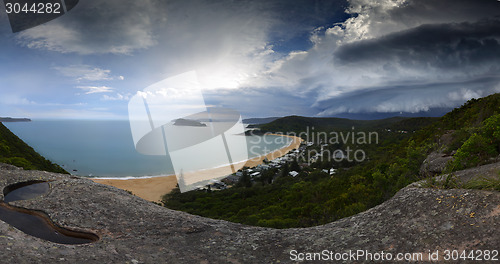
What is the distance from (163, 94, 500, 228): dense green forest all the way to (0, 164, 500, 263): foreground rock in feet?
10.7

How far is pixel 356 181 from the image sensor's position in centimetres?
2248

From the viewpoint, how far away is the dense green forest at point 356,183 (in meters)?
8.13

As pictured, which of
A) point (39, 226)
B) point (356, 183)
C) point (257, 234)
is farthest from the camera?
point (356, 183)

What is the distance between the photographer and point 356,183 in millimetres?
21609

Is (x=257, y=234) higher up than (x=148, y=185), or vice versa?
(x=257, y=234)

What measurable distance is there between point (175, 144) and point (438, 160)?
1032 inches

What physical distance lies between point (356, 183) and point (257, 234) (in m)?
18.5

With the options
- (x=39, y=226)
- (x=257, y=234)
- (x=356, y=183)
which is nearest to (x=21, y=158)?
(x=39, y=226)

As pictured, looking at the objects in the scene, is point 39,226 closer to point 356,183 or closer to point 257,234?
point 257,234

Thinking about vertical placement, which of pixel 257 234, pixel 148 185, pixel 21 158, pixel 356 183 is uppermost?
pixel 21 158

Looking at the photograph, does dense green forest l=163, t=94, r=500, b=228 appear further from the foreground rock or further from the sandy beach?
the foreground rock

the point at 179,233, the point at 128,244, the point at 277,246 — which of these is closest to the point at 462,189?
the point at 277,246

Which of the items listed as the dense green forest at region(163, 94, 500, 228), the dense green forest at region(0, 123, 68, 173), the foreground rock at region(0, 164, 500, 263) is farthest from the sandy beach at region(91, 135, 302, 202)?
the foreground rock at region(0, 164, 500, 263)

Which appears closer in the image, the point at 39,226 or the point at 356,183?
the point at 39,226
